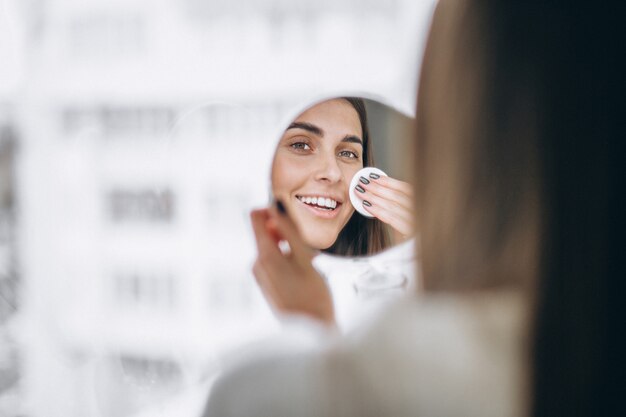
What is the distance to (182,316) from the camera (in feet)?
2.91

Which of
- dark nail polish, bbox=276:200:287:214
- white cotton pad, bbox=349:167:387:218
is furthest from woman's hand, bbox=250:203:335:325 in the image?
white cotton pad, bbox=349:167:387:218

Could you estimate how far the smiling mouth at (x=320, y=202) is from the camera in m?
0.82

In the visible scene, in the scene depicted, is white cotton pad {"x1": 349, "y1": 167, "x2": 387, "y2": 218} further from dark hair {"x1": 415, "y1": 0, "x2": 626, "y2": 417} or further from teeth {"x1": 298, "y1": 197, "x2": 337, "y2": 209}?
dark hair {"x1": 415, "y1": 0, "x2": 626, "y2": 417}

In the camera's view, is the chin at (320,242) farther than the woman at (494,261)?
Yes

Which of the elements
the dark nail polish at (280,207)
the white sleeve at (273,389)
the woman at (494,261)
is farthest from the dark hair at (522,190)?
the dark nail polish at (280,207)

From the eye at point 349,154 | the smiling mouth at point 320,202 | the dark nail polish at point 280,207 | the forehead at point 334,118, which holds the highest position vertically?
the forehead at point 334,118

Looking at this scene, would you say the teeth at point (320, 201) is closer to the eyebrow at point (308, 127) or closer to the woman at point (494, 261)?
the eyebrow at point (308, 127)

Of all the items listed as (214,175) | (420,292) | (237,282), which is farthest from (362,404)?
(214,175)

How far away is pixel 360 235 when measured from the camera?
2.72 ft

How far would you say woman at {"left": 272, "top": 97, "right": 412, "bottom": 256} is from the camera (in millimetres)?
808

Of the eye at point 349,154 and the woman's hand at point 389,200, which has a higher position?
the eye at point 349,154

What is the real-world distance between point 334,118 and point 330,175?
0.09m

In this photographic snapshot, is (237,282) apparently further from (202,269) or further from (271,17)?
(271,17)

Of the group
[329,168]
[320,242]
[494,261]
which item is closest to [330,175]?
[329,168]
